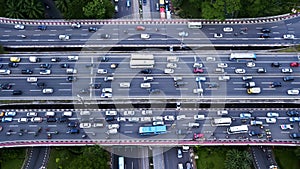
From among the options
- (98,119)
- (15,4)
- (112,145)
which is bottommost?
(112,145)

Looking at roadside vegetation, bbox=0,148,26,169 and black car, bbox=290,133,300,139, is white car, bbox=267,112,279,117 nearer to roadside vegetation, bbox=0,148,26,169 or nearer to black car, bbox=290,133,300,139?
black car, bbox=290,133,300,139

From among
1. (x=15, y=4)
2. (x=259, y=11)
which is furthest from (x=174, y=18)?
(x=15, y=4)

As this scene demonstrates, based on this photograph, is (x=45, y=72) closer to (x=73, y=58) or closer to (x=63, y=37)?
(x=73, y=58)

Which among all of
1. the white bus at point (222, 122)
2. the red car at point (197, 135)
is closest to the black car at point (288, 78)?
the white bus at point (222, 122)

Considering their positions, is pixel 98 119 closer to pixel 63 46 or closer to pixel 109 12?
pixel 63 46

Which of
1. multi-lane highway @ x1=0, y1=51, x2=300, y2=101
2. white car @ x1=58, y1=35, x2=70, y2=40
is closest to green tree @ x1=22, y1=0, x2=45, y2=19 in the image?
white car @ x1=58, y1=35, x2=70, y2=40
